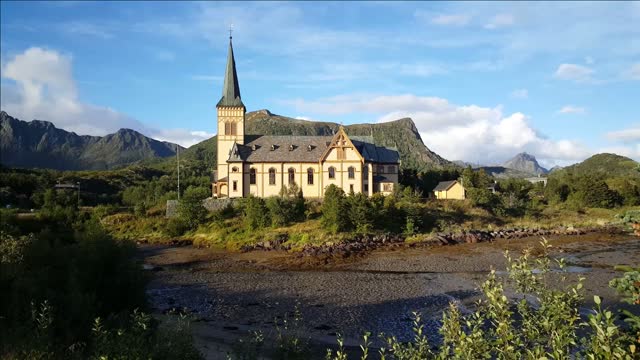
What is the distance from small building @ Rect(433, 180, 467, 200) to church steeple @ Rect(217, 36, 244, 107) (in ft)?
106

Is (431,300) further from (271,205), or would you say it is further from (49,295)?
(271,205)

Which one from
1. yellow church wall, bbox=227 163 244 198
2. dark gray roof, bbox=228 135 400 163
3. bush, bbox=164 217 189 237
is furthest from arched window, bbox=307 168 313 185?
bush, bbox=164 217 189 237

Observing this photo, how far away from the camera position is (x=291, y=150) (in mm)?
61750

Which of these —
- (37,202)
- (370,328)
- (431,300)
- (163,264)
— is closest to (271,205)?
(163,264)

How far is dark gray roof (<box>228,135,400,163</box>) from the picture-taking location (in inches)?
2382

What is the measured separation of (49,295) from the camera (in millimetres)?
13688

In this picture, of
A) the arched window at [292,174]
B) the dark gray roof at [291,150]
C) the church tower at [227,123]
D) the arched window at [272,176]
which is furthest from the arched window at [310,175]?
the church tower at [227,123]

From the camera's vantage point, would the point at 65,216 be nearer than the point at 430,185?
Yes

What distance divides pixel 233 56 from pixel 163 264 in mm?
36166

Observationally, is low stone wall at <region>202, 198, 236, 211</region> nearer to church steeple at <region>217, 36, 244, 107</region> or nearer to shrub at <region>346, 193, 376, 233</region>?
church steeple at <region>217, 36, 244, 107</region>

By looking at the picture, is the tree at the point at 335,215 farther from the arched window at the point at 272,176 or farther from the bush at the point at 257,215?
the arched window at the point at 272,176

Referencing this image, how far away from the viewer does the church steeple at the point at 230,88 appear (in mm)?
62781

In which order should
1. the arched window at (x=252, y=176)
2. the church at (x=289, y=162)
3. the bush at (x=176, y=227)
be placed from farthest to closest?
1. the arched window at (x=252, y=176)
2. the church at (x=289, y=162)
3. the bush at (x=176, y=227)

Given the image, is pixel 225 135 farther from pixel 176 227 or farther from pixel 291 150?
pixel 176 227
